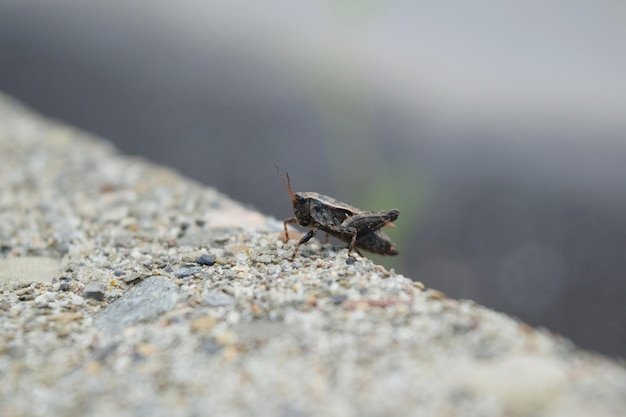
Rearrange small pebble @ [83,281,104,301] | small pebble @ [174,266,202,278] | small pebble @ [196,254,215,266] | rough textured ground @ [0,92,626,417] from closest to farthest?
rough textured ground @ [0,92,626,417]
small pebble @ [83,281,104,301]
small pebble @ [174,266,202,278]
small pebble @ [196,254,215,266]

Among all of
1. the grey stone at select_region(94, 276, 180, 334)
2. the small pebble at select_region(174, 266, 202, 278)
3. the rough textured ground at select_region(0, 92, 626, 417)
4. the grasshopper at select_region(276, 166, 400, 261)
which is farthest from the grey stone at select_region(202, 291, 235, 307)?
the grasshopper at select_region(276, 166, 400, 261)

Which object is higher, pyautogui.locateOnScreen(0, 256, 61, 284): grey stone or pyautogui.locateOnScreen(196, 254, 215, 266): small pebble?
pyautogui.locateOnScreen(196, 254, 215, 266): small pebble

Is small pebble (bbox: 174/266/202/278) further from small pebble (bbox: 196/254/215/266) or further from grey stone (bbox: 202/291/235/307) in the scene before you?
grey stone (bbox: 202/291/235/307)

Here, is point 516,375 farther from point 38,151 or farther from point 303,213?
point 38,151

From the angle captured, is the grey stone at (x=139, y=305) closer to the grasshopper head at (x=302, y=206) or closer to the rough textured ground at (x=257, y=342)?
the rough textured ground at (x=257, y=342)

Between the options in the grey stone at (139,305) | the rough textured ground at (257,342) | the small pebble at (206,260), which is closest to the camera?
the rough textured ground at (257,342)

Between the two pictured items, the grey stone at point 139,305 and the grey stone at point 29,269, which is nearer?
the grey stone at point 139,305

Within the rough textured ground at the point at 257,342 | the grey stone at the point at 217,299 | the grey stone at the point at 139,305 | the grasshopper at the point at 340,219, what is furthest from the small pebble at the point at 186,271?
the grasshopper at the point at 340,219

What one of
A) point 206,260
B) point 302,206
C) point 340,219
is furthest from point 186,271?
point 340,219
